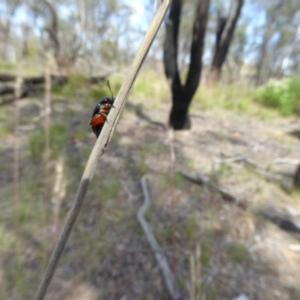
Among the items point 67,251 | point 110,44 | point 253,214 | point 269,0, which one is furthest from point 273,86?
point 269,0

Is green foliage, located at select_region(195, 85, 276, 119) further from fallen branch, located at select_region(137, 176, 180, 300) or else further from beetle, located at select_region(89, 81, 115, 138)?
beetle, located at select_region(89, 81, 115, 138)

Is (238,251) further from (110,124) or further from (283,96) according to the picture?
(283,96)

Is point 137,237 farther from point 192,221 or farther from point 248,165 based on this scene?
point 248,165

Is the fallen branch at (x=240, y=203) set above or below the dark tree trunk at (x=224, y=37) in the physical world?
below

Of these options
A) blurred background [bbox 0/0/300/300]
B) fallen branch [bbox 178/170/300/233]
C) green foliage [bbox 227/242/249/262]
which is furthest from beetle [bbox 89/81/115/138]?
fallen branch [bbox 178/170/300/233]

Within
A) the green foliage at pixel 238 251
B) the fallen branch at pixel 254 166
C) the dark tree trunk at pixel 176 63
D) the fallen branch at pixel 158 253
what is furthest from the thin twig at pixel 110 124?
the dark tree trunk at pixel 176 63

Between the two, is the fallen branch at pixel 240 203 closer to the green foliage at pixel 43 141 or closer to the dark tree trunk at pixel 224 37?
the green foliage at pixel 43 141
